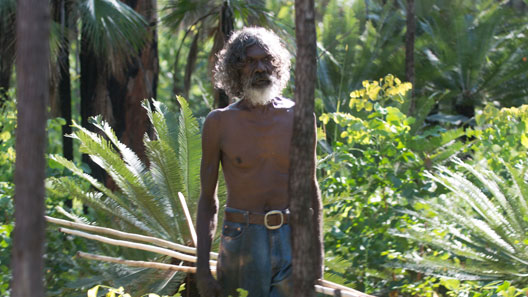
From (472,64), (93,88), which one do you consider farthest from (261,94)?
(472,64)

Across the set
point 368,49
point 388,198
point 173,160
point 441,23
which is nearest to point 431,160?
point 388,198

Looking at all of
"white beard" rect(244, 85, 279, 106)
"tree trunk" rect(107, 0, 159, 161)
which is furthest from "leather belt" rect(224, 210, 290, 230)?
"tree trunk" rect(107, 0, 159, 161)

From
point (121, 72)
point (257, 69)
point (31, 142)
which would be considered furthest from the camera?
point (121, 72)

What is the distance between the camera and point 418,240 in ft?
17.4

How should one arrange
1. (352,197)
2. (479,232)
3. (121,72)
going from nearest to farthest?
1. (479,232)
2. (352,197)
3. (121,72)

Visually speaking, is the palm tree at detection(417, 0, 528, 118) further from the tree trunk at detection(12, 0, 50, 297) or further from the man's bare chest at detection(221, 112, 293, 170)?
the tree trunk at detection(12, 0, 50, 297)

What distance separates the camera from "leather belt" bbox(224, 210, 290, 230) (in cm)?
346

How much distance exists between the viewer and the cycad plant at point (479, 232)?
509cm

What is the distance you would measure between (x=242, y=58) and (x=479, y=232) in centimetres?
247

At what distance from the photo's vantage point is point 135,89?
9.44 metres

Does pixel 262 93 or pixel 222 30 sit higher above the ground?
pixel 222 30

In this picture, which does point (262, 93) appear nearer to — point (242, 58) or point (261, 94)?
point (261, 94)

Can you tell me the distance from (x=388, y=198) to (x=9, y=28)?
16.6 ft

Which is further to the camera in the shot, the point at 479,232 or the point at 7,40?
the point at 7,40
